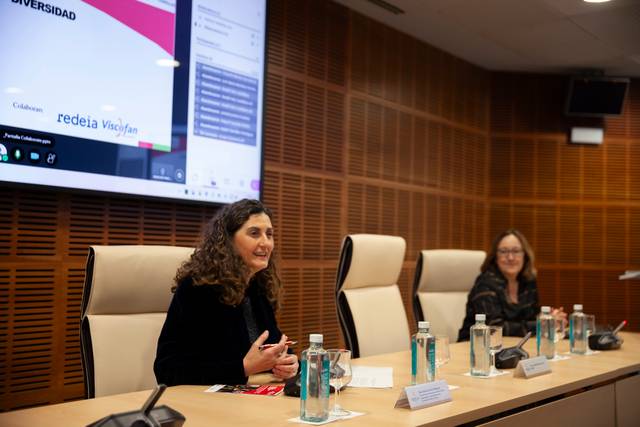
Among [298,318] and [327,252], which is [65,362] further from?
[327,252]

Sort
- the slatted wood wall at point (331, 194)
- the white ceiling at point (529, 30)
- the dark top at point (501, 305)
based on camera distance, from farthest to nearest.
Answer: the white ceiling at point (529, 30) → the dark top at point (501, 305) → the slatted wood wall at point (331, 194)

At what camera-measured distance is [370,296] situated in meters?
3.33

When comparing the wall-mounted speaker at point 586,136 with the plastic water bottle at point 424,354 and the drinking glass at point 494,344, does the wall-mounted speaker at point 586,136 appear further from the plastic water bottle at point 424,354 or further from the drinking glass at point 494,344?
the plastic water bottle at point 424,354

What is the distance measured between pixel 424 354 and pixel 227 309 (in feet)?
2.33

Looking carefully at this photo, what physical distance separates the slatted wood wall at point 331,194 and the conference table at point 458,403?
159 centimetres

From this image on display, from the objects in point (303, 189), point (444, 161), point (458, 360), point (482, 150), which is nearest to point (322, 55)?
point (303, 189)

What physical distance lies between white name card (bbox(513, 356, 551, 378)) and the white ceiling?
10.5ft

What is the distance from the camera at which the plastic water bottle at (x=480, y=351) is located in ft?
7.68

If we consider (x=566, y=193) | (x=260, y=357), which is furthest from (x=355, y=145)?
(x=260, y=357)

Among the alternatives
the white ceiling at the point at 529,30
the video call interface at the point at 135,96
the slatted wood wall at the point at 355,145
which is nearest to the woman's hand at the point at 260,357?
the video call interface at the point at 135,96

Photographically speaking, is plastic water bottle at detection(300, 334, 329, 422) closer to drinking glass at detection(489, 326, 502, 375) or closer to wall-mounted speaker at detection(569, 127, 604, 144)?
drinking glass at detection(489, 326, 502, 375)

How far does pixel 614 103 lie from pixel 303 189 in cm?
362

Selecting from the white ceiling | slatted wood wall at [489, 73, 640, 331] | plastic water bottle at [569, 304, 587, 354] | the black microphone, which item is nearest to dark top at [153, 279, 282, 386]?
the black microphone

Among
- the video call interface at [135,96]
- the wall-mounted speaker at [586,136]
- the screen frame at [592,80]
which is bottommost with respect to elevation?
the video call interface at [135,96]
